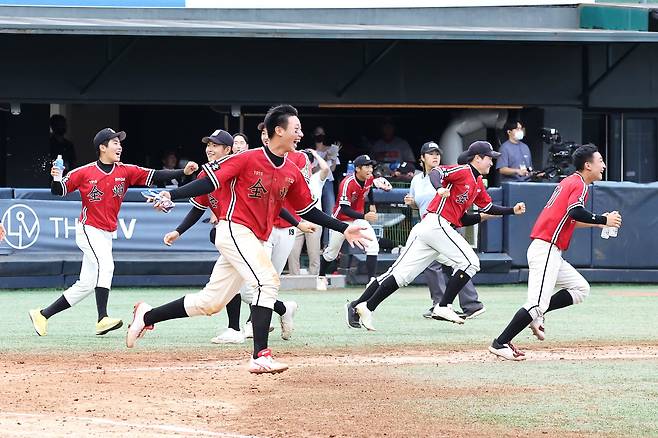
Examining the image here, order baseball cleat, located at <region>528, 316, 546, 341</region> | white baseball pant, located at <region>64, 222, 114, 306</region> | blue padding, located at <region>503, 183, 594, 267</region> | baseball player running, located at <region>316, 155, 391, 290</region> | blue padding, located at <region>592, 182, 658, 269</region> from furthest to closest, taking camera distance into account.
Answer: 1. blue padding, located at <region>592, 182, 658, 269</region>
2. blue padding, located at <region>503, 183, 594, 267</region>
3. baseball player running, located at <region>316, 155, 391, 290</region>
4. white baseball pant, located at <region>64, 222, 114, 306</region>
5. baseball cleat, located at <region>528, 316, 546, 341</region>

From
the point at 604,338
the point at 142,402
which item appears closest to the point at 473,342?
the point at 604,338

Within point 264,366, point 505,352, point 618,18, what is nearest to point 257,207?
point 264,366

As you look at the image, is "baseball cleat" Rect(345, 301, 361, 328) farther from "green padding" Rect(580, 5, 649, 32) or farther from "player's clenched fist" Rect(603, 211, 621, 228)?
"green padding" Rect(580, 5, 649, 32)

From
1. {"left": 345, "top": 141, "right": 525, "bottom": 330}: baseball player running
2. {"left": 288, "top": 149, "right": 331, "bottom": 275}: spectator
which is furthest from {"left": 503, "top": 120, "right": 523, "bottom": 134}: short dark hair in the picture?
{"left": 345, "top": 141, "right": 525, "bottom": 330}: baseball player running

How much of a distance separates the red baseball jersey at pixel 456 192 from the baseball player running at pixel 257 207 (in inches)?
134

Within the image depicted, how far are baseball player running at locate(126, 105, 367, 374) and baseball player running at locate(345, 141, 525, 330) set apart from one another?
312cm

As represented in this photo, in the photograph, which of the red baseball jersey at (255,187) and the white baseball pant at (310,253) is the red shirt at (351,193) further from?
the red baseball jersey at (255,187)

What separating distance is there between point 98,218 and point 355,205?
4.95 metres

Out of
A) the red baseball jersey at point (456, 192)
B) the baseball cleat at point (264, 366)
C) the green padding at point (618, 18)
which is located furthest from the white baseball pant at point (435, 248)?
the green padding at point (618, 18)

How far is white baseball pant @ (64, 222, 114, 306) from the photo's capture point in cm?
1188

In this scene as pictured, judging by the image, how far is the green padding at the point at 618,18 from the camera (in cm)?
2166

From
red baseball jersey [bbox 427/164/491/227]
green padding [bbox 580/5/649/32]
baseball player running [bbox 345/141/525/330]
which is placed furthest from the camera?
green padding [bbox 580/5/649/32]

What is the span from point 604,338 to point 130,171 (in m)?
4.75

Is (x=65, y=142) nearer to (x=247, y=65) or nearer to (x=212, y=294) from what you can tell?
(x=247, y=65)
